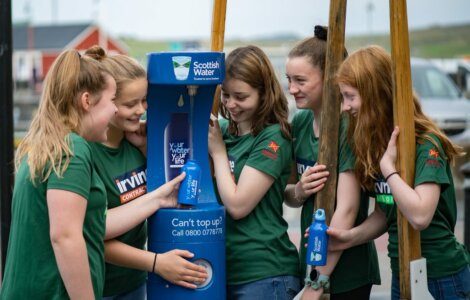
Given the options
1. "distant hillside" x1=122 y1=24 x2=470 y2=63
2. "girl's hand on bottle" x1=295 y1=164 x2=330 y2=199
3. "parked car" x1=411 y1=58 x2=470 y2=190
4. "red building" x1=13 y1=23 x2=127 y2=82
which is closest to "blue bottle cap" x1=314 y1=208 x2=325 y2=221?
"girl's hand on bottle" x1=295 y1=164 x2=330 y2=199

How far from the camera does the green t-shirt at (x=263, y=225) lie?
11.5ft

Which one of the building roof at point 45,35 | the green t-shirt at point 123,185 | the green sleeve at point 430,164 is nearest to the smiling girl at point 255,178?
the green t-shirt at point 123,185

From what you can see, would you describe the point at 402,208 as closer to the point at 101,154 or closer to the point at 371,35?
the point at 101,154

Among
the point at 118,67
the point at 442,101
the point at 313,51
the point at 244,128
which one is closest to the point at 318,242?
the point at 244,128

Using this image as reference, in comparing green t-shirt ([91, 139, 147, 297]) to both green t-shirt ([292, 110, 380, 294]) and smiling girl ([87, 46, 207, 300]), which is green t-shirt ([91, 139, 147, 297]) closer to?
smiling girl ([87, 46, 207, 300])

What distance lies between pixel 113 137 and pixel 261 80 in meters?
0.65

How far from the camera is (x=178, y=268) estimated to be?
345 cm

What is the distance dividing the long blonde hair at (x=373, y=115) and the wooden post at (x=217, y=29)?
644 mm

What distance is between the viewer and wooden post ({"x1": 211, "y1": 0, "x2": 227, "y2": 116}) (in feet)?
12.5

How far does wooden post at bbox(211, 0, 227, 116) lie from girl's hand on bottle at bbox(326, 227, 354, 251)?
0.77 metres

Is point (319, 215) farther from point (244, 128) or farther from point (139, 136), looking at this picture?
point (139, 136)

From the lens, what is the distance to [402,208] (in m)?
3.18

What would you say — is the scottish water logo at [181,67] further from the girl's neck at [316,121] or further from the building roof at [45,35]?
the building roof at [45,35]

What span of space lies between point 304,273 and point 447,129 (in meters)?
11.7
